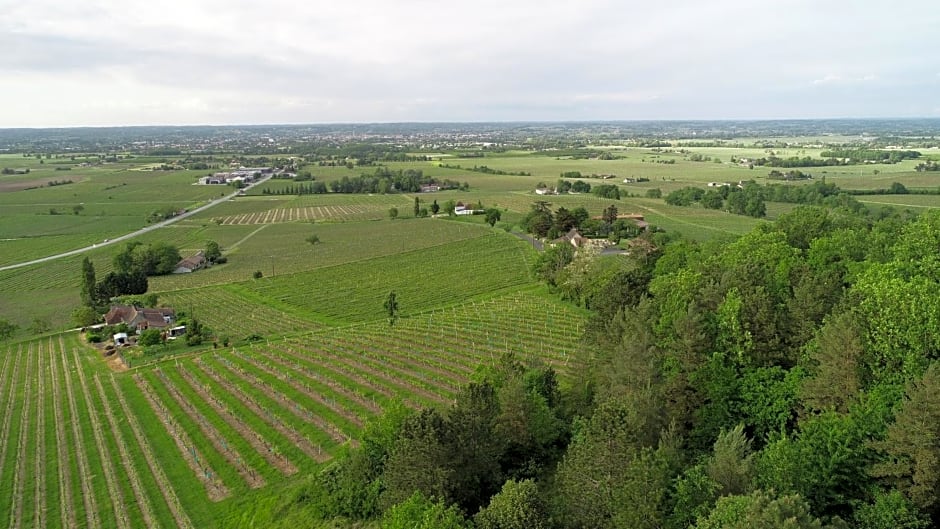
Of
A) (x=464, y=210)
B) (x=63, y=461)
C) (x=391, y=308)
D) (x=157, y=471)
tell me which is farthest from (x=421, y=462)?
(x=464, y=210)

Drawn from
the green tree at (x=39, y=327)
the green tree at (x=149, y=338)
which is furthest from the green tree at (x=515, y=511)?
the green tree at (x=39, y=327)

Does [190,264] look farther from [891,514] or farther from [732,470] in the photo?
Result: [891,514]

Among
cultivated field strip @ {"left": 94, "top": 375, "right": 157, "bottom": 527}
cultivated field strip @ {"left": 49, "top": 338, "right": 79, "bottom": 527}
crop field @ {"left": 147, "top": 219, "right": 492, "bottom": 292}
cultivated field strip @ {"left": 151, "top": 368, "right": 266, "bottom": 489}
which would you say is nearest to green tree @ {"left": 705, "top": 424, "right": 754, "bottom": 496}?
cultivated field strip @ {"left": 151, "top": 368, "right": 266, "bottom": 489}

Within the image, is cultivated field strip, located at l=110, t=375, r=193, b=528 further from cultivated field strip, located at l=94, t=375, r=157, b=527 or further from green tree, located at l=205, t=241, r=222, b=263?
green tree, located at l=205, t=241, r=222, b=263

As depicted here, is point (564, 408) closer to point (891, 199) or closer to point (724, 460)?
point (724, 460)

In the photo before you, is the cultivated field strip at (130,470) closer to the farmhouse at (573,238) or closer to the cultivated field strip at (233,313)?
the cultivated field strip at (233,313)
